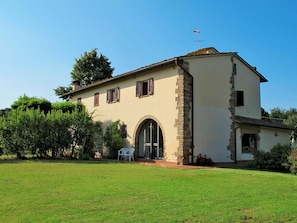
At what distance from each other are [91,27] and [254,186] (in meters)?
9.88

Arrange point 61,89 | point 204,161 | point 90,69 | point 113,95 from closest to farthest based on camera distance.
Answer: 1. point 204,161
2. point 113,95
3. point 90,69
4. point 61,89

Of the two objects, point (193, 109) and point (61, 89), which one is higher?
point (61, 89)

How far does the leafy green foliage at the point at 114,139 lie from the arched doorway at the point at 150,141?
4.17ft

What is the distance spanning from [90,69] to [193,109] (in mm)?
29828

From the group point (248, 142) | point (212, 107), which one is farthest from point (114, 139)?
point (248, 142)

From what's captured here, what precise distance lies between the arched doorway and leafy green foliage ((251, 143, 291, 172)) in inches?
202

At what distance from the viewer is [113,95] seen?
2025 cm

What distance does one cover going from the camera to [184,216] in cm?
454

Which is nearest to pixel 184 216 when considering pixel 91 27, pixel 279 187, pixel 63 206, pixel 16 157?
pixel 63 206

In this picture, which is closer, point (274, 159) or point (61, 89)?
point (274, 159)

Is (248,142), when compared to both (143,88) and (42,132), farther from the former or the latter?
(42,132)

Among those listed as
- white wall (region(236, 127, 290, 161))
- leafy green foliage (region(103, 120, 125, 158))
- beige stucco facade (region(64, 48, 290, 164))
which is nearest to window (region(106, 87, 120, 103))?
beige stucco facade (region(64, 48, 290, 164))

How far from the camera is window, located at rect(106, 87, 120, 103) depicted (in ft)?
64.1

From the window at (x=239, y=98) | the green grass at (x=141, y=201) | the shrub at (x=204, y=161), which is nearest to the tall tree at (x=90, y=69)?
the window at (x=239, y=98)
